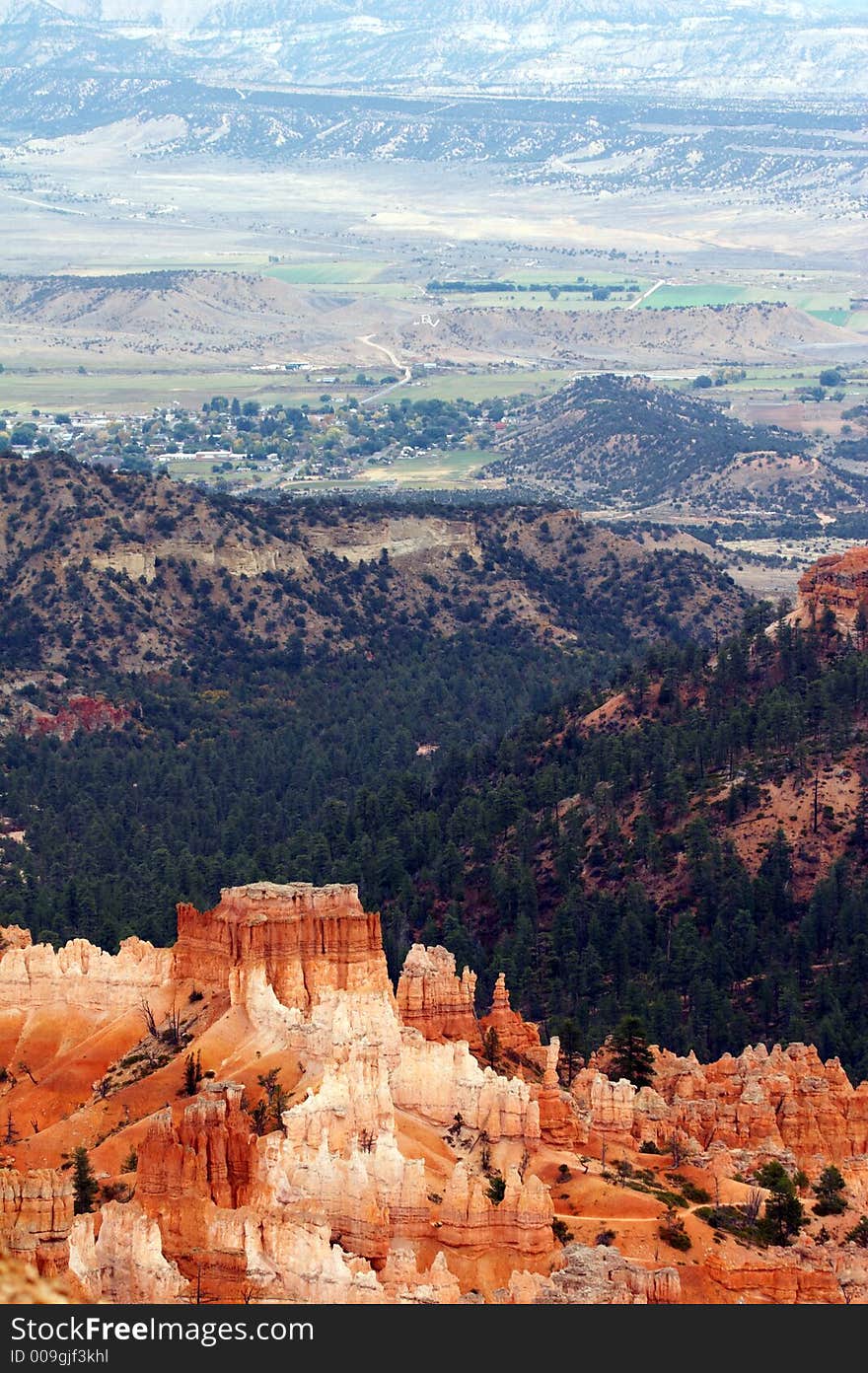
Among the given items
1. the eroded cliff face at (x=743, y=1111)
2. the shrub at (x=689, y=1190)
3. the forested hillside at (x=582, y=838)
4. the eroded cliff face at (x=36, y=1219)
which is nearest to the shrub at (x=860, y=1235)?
the shrub at (x=689, y=1190)

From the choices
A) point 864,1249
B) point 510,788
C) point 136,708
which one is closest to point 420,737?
point 136,708

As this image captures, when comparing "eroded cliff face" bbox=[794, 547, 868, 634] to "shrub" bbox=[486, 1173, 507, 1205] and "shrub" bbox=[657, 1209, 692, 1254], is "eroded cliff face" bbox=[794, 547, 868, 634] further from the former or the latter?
"shrub" bbox=[486, 1173, 507, 1205]

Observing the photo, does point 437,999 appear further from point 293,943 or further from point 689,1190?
point 689,1190

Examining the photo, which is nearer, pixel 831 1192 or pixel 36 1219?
pixel 36 1219

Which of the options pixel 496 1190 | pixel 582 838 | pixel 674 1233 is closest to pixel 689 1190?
pixel 674 1233

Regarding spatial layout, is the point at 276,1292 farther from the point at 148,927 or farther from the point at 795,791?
the point at 795,791
